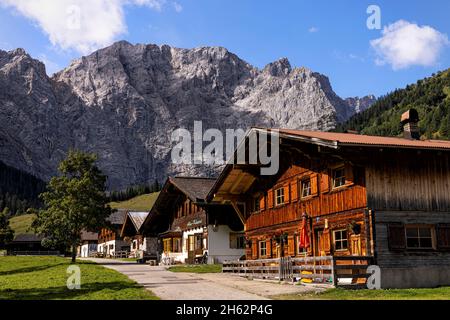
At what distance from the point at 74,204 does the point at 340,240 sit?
89.7 ft

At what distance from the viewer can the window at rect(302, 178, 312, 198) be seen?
82.7 ft

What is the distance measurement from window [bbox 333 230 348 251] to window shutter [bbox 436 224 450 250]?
12.2 ft

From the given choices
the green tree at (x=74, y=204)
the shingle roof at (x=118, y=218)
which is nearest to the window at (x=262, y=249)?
the green tree at (x=74, y=204)

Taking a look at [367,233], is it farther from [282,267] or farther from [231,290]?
[231,290]

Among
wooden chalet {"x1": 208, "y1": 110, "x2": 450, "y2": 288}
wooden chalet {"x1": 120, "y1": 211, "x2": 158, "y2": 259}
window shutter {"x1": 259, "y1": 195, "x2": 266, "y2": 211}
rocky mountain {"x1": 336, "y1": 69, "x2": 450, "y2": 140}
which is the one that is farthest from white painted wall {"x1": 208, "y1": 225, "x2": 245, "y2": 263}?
rocky mountain {"x1": 336, "y1": 69, "x2": 450, "y2": 140}

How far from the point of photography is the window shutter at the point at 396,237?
2027 cm

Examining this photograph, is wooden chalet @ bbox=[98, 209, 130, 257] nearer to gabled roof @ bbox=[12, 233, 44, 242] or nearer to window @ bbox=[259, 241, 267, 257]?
gabled roof @ bbox=[12, 233, 44, 242]

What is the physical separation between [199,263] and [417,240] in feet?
76.1

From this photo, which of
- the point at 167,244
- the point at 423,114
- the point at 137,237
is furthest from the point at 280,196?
the point at 423,114

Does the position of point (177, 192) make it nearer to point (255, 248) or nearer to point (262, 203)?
point (255, 248)

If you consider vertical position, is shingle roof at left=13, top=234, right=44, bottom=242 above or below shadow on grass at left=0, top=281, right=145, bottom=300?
above
